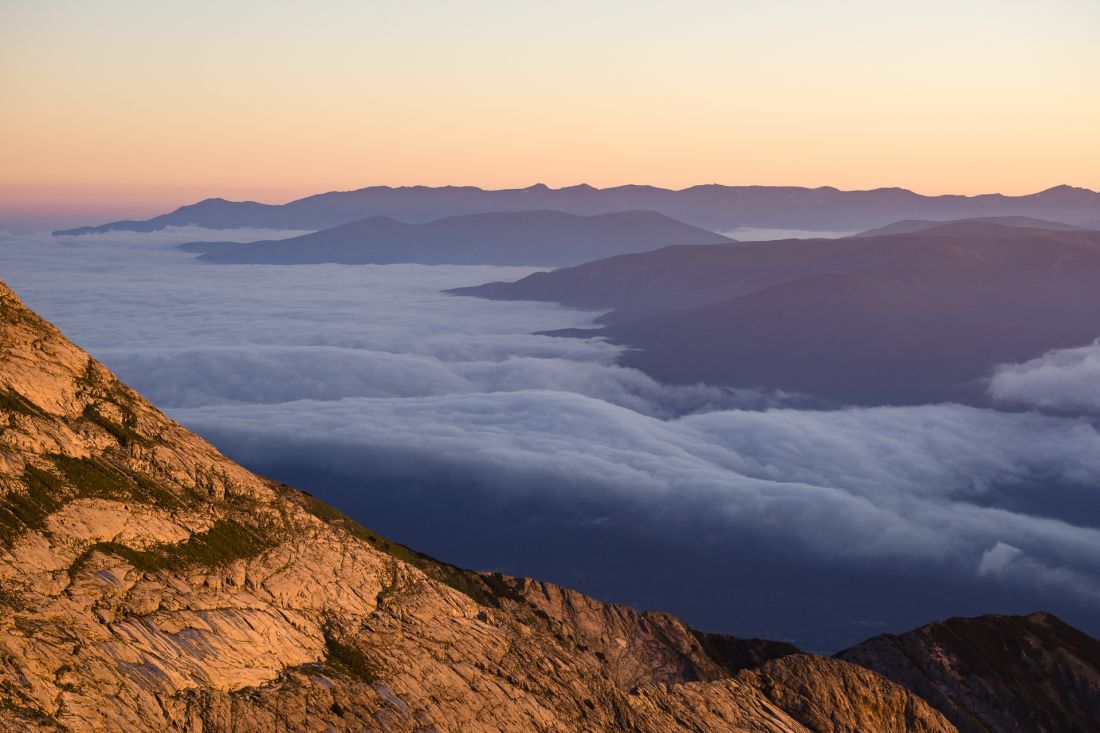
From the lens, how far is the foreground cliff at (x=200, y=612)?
48594 millimetres

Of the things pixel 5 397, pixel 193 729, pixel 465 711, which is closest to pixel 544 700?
pixel 465 711

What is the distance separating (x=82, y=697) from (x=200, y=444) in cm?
2338

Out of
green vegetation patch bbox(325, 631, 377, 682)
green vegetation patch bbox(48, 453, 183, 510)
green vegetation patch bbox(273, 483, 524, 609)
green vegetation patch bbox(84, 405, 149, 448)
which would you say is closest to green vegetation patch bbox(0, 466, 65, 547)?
green vegetation patch bbox(48, 453, 183, 510)

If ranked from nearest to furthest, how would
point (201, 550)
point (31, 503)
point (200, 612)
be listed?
point (31, 503)
point (200, 612)
point (201, 550)

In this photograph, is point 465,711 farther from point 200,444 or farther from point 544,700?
point 200,444

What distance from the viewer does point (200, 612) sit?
54156mm

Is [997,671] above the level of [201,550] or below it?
below

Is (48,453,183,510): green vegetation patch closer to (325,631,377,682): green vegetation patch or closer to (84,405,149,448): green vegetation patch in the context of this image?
(84,405,149,448): green vegetation patch

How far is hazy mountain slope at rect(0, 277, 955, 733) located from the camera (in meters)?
48.6

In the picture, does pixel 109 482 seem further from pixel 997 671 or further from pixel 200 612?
pixel 997 671

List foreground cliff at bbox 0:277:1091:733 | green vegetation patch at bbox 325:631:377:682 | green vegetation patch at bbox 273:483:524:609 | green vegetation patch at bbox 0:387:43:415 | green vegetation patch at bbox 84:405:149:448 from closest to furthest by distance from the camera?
foreground cliff at bbox 0:277:1091:733 → green vegetation patch at bbox 325:631:377:682 → green vegetation patch at bbox 0:387:43:415 → green vegetation patch at bbox 84:405:149:448 → green vegetation patch at bbox 273:483:524:609

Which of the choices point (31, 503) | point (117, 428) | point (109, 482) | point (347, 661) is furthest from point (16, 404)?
point (347, 661)

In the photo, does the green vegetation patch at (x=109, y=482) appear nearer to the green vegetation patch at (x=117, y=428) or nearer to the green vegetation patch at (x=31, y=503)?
the green vegetation patch at (x=31, y=503)

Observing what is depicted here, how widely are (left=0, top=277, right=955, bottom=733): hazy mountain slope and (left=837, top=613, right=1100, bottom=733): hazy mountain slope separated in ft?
133
